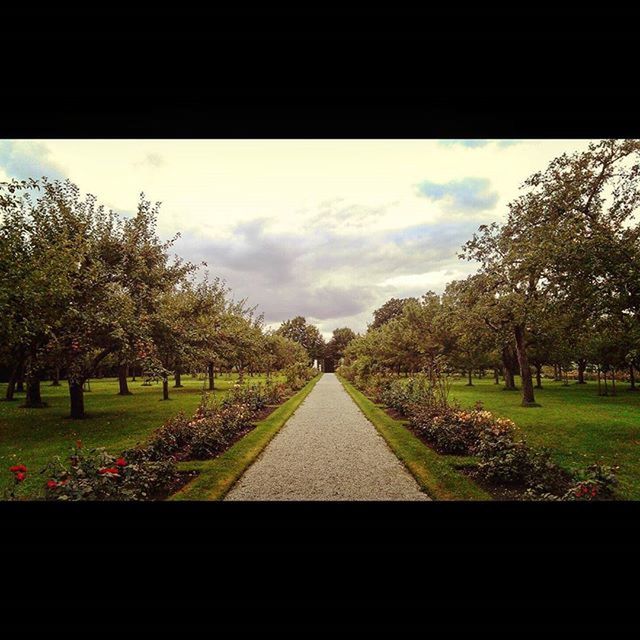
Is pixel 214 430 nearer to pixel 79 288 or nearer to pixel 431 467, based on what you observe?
pixel 431 467

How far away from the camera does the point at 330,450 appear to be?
6.76 metres

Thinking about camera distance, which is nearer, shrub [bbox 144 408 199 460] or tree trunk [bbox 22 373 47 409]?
shrub [bbox 144 408 199 460]

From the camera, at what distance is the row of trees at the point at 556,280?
6.32 meters

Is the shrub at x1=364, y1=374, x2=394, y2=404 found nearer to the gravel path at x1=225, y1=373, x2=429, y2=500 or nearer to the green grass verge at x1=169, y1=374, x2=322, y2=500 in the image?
the gravel path at x1=225, y1=373, x2=429, y2=500

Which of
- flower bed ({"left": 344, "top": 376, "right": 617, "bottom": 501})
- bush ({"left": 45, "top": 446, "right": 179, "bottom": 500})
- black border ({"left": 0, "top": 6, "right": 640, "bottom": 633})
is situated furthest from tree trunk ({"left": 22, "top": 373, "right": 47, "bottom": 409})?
black border ({"left": 0, "top": 6, "right": 640, "bottom": 633})

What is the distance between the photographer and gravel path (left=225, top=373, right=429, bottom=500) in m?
4.73

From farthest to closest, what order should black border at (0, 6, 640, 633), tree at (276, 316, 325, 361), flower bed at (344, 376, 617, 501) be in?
tree at (276, 316, 325, 361)
flower bed at (344, 376, 617, 501)
black border at (0, 6, 640, 633)

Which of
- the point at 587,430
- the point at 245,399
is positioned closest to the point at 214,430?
the point at 245,399

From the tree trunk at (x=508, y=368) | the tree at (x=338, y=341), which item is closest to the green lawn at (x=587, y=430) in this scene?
the tree trunk at (x=508, y=368)

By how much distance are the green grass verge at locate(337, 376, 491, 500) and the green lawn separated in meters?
1.56
